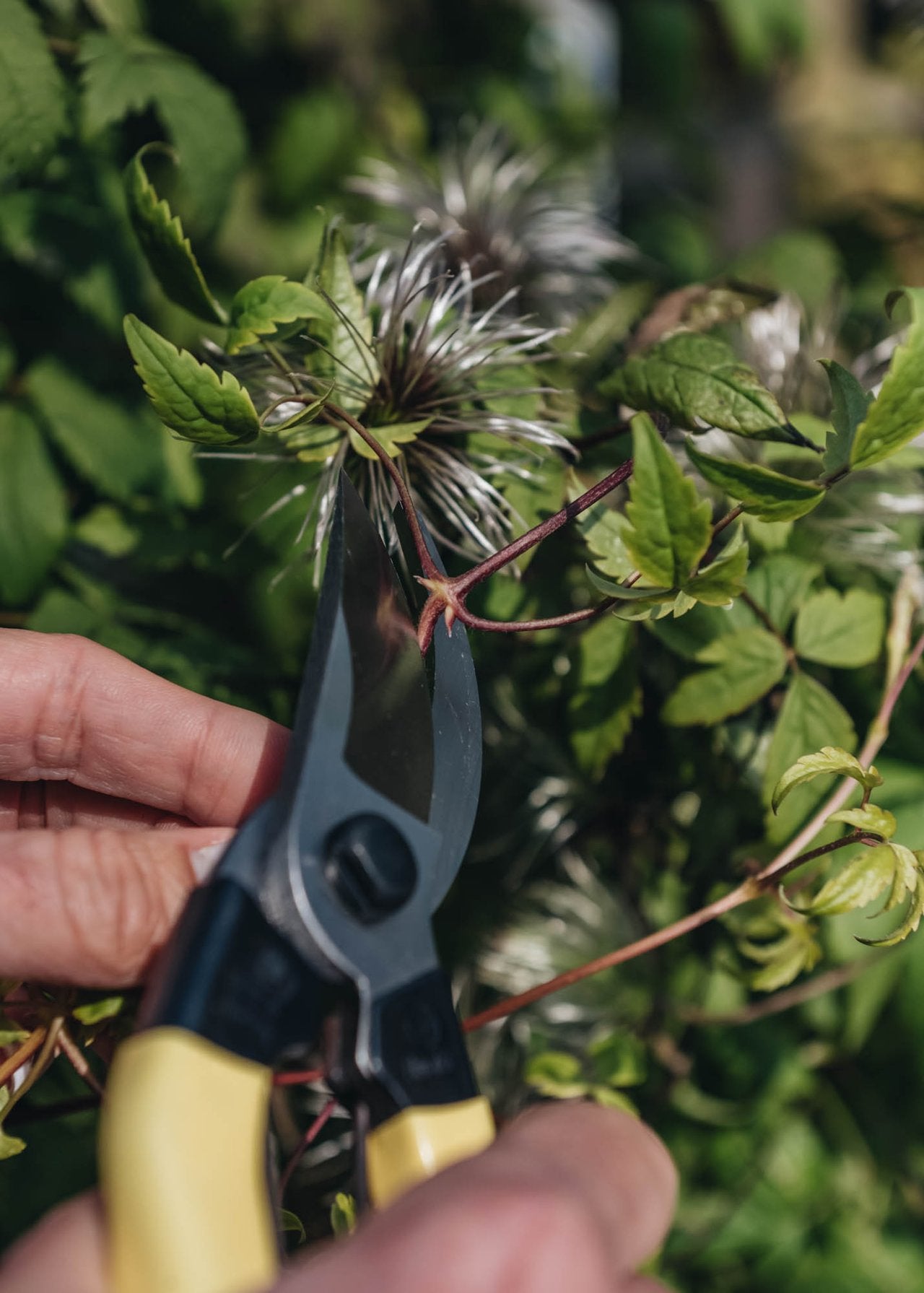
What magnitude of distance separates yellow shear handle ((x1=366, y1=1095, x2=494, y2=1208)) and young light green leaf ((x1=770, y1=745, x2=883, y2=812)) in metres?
0.29

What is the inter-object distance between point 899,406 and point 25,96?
0.80m

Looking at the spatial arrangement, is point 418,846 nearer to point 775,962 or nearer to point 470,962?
point 775,962

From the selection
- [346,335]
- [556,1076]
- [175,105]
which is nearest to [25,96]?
[175,105]

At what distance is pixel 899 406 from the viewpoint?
0.61 meters

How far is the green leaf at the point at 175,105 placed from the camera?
970mm

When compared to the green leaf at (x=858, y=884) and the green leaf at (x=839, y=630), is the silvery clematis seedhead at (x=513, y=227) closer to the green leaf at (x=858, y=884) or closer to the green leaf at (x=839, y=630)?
the green leaf at (x=839, y=630)

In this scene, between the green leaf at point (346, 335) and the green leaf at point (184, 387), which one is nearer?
the green leaf at point (184, 387)

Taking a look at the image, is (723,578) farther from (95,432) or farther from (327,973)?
(95,432)

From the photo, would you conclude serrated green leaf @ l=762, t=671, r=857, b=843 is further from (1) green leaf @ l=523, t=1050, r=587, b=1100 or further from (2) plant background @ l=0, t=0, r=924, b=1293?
(1) green leaf @ l=523, t=1050, r=587, b=1100

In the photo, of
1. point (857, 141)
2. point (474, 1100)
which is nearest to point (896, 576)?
point (474, 1100)

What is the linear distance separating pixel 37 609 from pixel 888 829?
0.79m

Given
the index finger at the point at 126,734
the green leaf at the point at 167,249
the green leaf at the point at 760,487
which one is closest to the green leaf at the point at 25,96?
the green leaf at the point at 167,249

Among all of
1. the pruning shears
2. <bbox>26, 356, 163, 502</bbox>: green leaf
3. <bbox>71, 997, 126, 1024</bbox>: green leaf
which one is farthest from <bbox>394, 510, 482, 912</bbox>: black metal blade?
<bbox>26, 356, 163, 502</bbox>: green leaf

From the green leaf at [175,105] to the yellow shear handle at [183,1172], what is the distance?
827 mm
